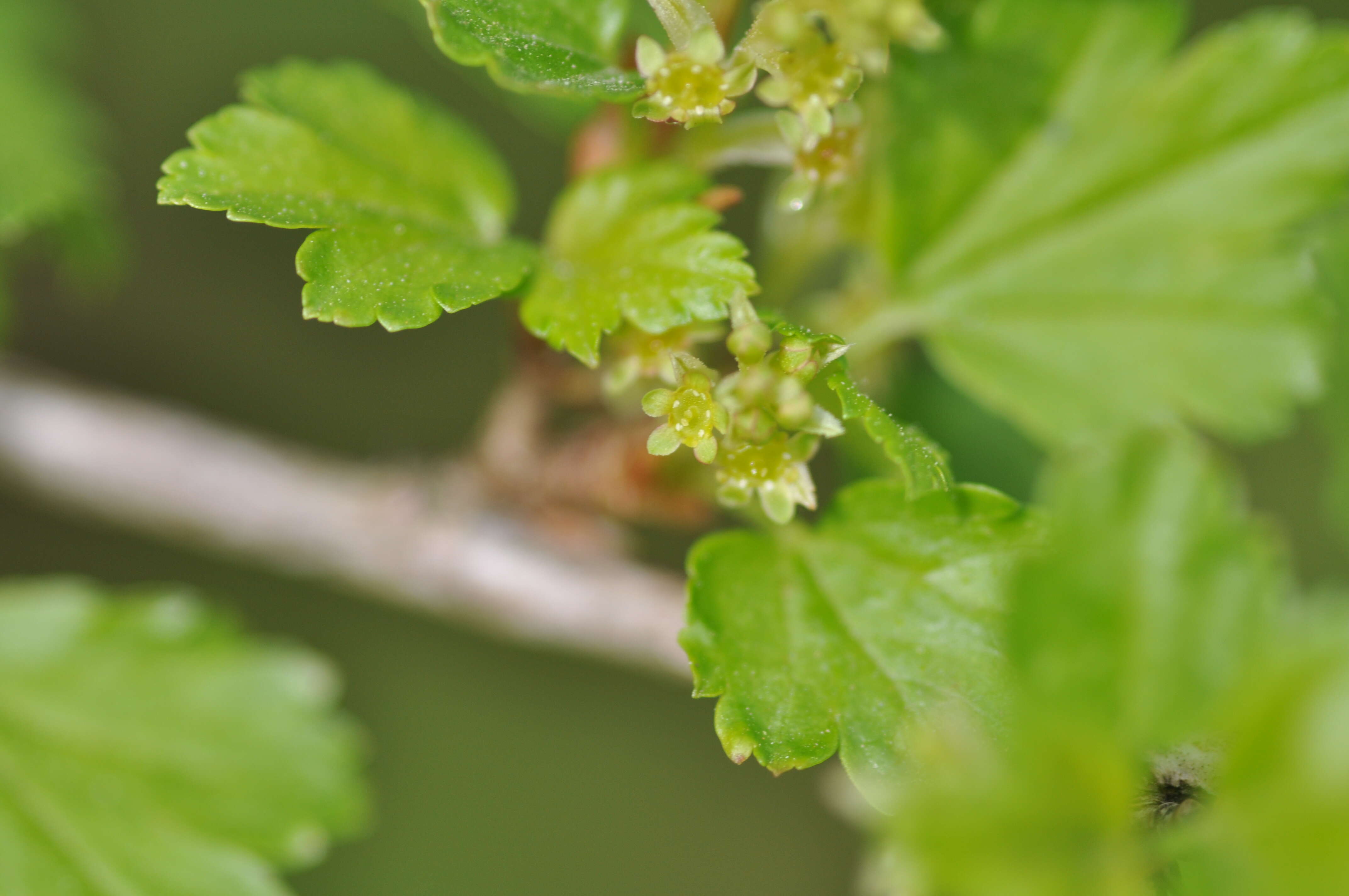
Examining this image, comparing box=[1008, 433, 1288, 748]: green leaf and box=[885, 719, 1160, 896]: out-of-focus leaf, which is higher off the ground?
box=[1008, 433, 1288, 748]: green leaf

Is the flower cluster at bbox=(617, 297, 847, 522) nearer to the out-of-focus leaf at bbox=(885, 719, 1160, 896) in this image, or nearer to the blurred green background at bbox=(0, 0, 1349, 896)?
the out-of-focus leaf at bbox=(885, 719, 1160, 896)

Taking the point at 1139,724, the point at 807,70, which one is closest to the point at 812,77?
the point at 807,70

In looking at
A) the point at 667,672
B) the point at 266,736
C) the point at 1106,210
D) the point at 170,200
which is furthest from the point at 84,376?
the point at 1106,210

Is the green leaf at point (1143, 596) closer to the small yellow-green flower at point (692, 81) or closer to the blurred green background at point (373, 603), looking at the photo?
the small yellow-green flower at point (692, 81)

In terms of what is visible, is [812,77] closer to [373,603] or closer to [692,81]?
[692,81]

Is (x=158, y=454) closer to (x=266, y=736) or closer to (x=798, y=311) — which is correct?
(x=266, y=736)

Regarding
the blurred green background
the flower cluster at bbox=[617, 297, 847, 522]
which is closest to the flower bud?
the flower cluster at bbox=[617, 297, 847, 522]
